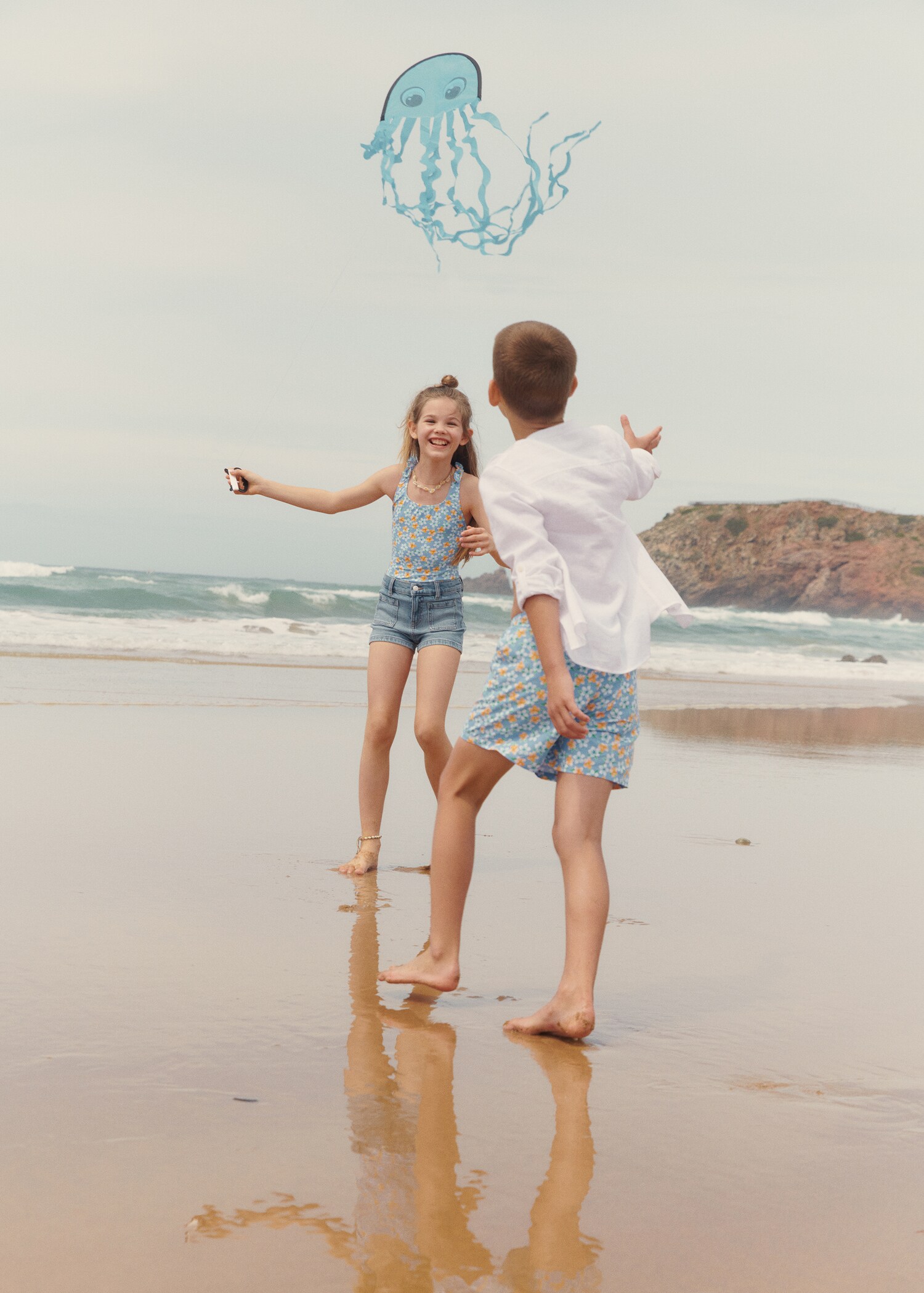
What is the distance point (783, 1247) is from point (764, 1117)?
1.57 feet

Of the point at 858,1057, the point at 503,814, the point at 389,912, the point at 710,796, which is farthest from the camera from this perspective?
the point at 710,796

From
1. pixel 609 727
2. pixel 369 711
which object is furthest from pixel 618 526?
pixel 369 711

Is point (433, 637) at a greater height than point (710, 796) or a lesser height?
greater

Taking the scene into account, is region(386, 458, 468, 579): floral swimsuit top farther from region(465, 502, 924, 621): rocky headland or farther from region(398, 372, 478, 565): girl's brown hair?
region(465, 502, 924, 621): rocky headland

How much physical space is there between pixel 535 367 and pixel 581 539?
0.41 m

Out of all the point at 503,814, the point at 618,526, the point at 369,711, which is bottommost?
the point at 503,814

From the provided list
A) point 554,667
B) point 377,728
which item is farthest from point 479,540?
point 554,667

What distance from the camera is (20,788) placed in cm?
514

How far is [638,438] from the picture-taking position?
9.62 feet

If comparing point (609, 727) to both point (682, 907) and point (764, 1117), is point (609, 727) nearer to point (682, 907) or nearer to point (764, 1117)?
point (764, 1117)

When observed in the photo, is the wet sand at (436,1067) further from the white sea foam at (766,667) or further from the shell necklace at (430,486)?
the white sea foam at (766,667)

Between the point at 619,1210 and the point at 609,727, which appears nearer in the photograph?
the point at 619,1210

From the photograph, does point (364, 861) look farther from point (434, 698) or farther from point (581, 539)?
point (581, 539)

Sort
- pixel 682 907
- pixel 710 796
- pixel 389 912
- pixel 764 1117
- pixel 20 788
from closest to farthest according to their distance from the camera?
1. pixel 764 1117
2. pixel 389 912
3. pixel 682 907
4. pixel 20 788
5. pixel 710 796
